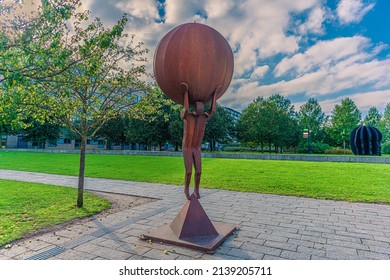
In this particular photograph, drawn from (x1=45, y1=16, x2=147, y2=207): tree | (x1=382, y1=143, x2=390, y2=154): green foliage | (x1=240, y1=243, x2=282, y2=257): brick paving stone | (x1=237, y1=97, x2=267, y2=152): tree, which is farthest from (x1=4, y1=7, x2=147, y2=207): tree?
(x1=382, y1=143, x2=390, y2=154): green foliage

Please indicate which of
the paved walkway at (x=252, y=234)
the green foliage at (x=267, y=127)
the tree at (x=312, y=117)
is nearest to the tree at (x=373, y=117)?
the tree at (x=312, y=117)

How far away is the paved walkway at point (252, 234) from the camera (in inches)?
161

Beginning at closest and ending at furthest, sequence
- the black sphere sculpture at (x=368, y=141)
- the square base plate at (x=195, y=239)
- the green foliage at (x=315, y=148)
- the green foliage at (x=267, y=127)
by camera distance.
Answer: the square base plate at (x=195, y=239) < the black sphere sculpture at (x=368, y=141) < the green foliage at (x=267, y=127) < the green foliage at (x=315, y=148)

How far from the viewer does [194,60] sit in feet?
14.8

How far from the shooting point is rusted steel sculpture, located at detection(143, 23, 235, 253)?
14.9 ft

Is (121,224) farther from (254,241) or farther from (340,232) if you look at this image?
(340,232)

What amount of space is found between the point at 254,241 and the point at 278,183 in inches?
277

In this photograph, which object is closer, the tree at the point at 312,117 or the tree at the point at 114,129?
the tree at the point at 114,129

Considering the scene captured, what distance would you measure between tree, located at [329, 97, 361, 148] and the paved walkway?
42.2 m

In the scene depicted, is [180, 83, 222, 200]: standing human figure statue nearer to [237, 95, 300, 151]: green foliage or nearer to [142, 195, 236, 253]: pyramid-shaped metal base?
[142, 195, 236, 253]: pyramid-shaped metal base

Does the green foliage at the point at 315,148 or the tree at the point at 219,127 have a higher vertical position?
the tree at the point at 219,127

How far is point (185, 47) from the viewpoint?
14.8 feet

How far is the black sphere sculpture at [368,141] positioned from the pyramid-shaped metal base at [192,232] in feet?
94.6

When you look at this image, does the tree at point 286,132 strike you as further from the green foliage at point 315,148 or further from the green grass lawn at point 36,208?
the green grass lawn at point 36,208
